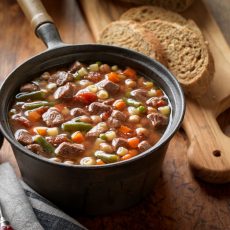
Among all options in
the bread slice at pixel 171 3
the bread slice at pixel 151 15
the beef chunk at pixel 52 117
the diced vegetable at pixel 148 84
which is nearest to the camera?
the beef chunk at pixel 52 117

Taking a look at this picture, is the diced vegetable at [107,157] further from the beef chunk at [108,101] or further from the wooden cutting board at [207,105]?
the wooden cutting board at [207,105]

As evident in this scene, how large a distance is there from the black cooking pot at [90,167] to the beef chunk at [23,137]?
0.19 ft

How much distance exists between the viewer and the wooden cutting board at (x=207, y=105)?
354cm

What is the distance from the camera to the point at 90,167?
287 centimetres

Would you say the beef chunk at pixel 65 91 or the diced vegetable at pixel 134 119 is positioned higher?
the beef chunk at pixel 65 91

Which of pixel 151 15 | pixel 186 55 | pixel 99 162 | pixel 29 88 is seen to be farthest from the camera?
pixel 151 15

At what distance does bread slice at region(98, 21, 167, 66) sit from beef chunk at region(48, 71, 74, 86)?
2.43 feet

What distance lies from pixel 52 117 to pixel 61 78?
400mm

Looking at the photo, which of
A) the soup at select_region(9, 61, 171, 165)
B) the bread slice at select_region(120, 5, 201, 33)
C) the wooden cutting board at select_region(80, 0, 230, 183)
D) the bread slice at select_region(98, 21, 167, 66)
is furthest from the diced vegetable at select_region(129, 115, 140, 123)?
the bread slice at select_region(120, 5, 201, 33)

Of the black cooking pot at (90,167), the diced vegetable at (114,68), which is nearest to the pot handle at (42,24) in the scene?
the black cooking pot at (90,167)

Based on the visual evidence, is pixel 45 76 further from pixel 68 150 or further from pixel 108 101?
pixel 68 150

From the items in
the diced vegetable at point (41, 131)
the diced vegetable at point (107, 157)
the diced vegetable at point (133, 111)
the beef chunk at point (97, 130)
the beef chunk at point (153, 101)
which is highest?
the diced vegetable at point (41, 131)

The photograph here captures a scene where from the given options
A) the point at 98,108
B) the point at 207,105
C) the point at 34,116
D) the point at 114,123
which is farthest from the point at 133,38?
the point at 34,116

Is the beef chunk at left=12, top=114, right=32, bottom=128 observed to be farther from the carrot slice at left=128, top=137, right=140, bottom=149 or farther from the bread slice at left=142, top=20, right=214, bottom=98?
the bread slice at left=142, top=20, right=214, bottom=98
